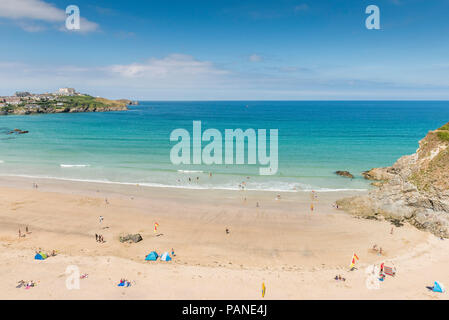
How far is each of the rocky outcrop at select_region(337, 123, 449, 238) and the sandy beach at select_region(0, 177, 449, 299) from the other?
5.63 feet

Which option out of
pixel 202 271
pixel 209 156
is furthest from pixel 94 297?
pixel 209 156

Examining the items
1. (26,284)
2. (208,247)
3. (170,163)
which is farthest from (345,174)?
(26,284)

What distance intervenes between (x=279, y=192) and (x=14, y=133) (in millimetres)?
93936

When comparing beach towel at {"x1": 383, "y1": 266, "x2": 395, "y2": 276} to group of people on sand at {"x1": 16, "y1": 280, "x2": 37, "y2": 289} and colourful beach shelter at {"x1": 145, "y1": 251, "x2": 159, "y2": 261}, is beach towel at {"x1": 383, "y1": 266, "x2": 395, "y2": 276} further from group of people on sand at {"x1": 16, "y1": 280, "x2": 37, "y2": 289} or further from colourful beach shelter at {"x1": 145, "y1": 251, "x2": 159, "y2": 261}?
group of people on sand at {"x1": 16, "y1": 280, "x2": 37, "y2": 289}

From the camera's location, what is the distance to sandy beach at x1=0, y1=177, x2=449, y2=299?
61.6ft

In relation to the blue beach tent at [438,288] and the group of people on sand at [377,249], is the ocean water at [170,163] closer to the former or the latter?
the group of people on sand at [377,249]

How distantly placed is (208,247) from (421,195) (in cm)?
2334

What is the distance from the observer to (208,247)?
24734 mm

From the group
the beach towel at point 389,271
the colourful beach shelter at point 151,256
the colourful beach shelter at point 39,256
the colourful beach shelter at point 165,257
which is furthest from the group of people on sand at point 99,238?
the beach towel at point 389,271

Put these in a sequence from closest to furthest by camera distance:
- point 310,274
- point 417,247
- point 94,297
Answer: point 94,297, point 310,274, point 417,247

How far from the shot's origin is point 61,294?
17797 mm

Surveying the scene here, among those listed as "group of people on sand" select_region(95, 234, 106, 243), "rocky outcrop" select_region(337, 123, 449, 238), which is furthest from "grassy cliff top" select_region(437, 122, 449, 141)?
"group of people on sand" select_region(95, 234, 106, 243)
